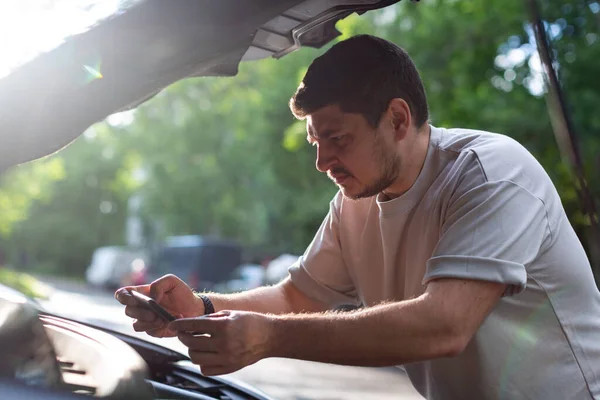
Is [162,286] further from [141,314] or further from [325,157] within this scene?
[325,157]

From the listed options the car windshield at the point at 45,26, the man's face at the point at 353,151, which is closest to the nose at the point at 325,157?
the man's face at the point at 353,151

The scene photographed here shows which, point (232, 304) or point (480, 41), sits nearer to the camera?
point (232, 304)

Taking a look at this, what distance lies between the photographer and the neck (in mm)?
1933

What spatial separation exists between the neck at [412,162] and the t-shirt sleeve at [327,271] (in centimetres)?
39

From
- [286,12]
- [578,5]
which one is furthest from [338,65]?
[578,5]

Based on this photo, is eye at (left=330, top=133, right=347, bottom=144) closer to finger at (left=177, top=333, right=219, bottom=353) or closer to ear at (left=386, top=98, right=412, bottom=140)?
ear at (left=386, top=98, right=412, bottom=140)

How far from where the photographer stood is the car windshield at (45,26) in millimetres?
1332

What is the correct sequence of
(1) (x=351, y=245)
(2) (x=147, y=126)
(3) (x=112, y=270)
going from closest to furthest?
1. (1) (x=351, y=245)
2. (3) (x=112, y=270)
3. (2) (x=147, y=126)

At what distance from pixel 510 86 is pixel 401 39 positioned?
8.22 feet

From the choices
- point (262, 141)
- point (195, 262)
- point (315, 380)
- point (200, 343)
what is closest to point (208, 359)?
point (200, 343)

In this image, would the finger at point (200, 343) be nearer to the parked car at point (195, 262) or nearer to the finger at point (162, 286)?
the finger at point (162, 286)

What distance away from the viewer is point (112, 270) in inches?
1030

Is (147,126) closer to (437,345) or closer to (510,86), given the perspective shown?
(510,86)

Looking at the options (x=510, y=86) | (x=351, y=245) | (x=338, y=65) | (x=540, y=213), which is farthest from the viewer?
(x=510, y=86)
